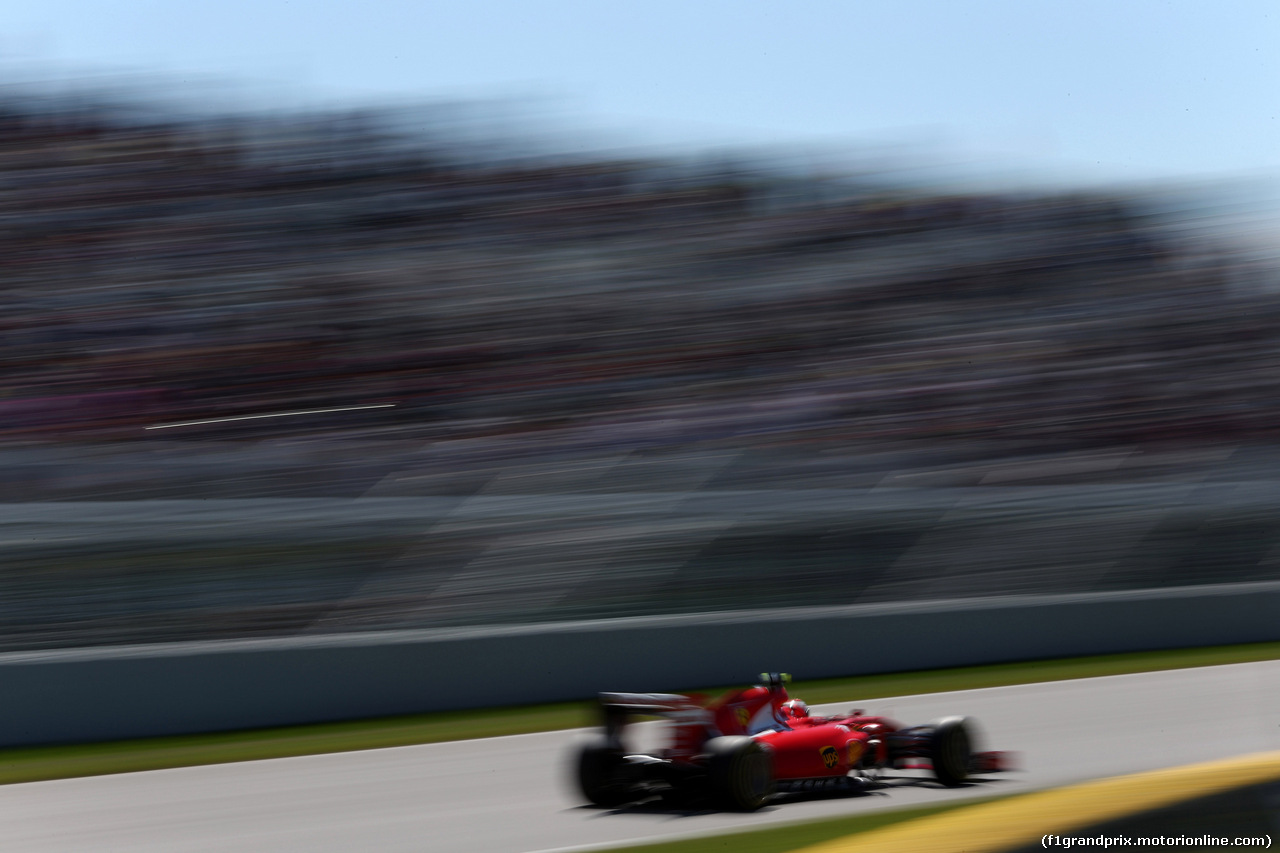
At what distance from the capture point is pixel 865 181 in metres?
19.0

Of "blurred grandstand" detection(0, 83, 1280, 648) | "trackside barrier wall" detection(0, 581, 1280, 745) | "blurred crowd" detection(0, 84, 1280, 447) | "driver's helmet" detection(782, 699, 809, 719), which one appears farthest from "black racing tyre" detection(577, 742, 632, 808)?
"blurred crowd" detection(0, 84, 1280, 447)

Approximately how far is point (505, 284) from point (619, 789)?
1082 cm

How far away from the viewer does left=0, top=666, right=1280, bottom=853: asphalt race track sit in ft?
16.3

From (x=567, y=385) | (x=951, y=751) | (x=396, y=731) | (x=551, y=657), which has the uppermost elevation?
(x=567, y=385)

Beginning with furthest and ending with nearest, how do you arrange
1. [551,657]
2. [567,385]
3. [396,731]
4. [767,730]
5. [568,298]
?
[568,298], [567,385], [551,657], [396,731], [767,730]

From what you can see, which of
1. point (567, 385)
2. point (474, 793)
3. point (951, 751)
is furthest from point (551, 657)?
point (567, 385)

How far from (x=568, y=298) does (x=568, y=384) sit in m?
1.88

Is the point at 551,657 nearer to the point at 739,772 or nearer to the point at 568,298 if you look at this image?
the point at 739,772

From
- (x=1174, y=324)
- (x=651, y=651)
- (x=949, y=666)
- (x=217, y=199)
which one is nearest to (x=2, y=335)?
(x=217, y=199)

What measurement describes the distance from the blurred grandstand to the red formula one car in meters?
3.41

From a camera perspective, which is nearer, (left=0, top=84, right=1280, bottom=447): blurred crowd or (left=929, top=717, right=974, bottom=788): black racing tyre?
(left=929, top=717, right=974, bottom=788): black racing tyre

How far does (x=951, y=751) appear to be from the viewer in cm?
541

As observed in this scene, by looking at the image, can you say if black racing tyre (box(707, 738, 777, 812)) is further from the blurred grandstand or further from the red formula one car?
the blurred grandstand

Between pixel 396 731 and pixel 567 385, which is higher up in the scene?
pixel 567 385
